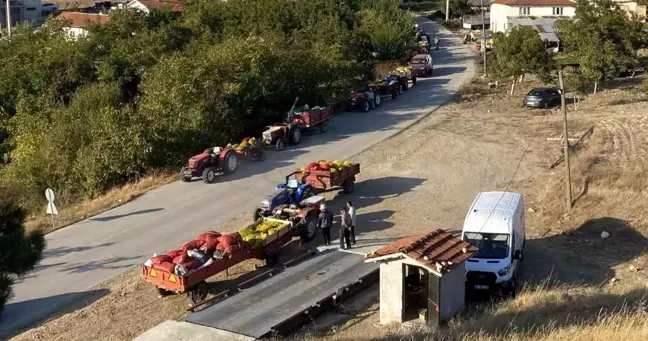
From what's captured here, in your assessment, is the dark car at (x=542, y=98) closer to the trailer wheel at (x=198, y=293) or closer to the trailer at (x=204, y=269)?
the trailer at (x=204, y=269)

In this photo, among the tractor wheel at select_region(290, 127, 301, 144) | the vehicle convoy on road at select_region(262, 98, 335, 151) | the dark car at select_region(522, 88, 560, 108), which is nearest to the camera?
the vehicle convoy on road at select_region(262, 98, 335, 151)

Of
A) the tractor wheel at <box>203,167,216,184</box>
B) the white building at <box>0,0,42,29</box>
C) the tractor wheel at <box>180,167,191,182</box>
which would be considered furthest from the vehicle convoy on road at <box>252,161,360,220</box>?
the white building at <box>0,0,42,29</box>

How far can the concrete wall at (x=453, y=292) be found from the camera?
14.5 meters

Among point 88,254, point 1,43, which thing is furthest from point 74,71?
point 88,254

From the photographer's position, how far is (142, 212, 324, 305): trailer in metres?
15.8

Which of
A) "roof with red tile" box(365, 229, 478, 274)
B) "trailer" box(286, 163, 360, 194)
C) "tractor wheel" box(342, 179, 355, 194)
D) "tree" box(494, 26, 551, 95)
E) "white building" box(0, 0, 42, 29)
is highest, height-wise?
"white building" box(0, 0, 42, 29)

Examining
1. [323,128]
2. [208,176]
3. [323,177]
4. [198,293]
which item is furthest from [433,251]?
[323,128]

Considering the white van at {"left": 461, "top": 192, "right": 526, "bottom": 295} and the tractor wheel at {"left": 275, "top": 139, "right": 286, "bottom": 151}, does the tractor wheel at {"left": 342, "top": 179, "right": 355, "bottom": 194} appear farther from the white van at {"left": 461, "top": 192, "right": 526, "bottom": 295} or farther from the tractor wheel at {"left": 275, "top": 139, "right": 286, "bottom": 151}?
the tractor wheel at {"left": 275, "top": 139, "right": 286, "bottom": 151}

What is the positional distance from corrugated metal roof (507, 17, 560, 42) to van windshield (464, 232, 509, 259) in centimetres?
4386

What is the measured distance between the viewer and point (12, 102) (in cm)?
3578

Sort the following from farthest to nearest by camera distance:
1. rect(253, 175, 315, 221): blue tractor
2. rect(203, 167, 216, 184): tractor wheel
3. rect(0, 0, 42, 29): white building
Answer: rect(0, 0, 42, 29): white building
rect(203, 167, 216, 184): tractor wheel
rect(253, 175, 315, 221): blue tractor

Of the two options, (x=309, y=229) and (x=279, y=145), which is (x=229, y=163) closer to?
(x=279, y=145)

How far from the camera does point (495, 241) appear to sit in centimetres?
1698

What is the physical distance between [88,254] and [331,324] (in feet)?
25.8
